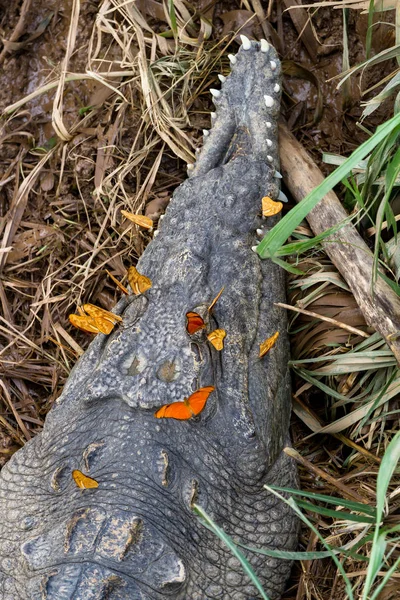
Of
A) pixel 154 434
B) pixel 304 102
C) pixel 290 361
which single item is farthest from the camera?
pixel 304 102

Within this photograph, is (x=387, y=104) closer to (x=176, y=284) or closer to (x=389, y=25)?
(x=389, y=25)

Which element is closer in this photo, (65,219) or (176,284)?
(176,284)

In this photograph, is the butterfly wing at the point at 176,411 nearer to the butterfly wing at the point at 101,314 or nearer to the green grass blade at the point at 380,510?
the butterfly wing at the point at 101,314

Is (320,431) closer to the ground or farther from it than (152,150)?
closer to the ground

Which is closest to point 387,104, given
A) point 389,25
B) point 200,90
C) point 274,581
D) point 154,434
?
point 389,25

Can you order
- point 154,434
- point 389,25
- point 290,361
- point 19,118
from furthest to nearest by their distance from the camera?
1. point 19,118
2. point 389,25
3. point 290,361
4. point 154,434

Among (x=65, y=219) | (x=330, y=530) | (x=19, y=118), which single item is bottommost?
(x=330, y=530)

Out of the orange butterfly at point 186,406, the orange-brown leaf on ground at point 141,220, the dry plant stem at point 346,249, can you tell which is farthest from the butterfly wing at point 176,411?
the orange-brown leaf on ground at point 141,220

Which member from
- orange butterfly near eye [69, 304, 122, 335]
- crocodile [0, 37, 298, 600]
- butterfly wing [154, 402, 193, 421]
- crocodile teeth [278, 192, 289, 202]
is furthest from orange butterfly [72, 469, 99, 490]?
crocodile teeth [278, 192, 289, 202]
